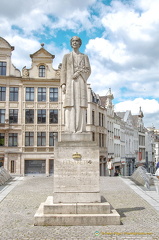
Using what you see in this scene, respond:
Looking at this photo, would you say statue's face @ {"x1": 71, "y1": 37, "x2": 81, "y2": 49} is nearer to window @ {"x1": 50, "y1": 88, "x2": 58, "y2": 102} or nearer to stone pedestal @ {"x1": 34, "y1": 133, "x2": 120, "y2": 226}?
stone pedestal @ {"x1": 34, "y1": 133, "x2": 120, "y2": 226}

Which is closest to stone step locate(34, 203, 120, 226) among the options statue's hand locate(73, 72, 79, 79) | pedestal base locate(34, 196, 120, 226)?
pedestal base locate(34, 196, 120, 226)

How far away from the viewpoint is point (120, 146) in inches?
2146

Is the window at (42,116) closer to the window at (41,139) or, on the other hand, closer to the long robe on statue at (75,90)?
the window at (41,139)

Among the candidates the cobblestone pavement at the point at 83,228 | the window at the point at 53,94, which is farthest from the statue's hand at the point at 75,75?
the window at the point at 53,94

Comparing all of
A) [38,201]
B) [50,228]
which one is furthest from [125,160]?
[50,228]

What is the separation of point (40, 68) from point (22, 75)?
7.98 ft

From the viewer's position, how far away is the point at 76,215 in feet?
27.3

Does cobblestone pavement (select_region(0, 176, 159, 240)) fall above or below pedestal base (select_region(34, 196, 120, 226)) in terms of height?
below

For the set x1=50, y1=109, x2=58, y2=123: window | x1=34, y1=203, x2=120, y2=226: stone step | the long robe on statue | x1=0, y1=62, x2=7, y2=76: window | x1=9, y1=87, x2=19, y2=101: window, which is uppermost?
x1=0, y1=62, x2=7, y2=76: window

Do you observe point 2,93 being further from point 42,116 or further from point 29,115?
point 42,116

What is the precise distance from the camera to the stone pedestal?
861 cm

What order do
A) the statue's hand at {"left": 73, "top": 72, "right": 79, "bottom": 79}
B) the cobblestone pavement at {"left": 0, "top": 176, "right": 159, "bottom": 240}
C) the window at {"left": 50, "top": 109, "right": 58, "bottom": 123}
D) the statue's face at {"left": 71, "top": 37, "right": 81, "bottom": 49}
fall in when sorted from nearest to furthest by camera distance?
the cobblestone pavement at {"left": 0, "top": 176, "right": 159, "bottom": 240}
the statue's hand at {"left": 73, "top": 72, "right": 79, "bottom": 79}
the statue's face at {"left": 71, "top": 37, "right": 81, "bottom": 49}
the window at {"left": 50, "top": 109, "right": 58, "bottom": 123}

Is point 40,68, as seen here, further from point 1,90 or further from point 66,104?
point 66,104

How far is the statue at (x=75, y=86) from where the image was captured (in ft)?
32.1
